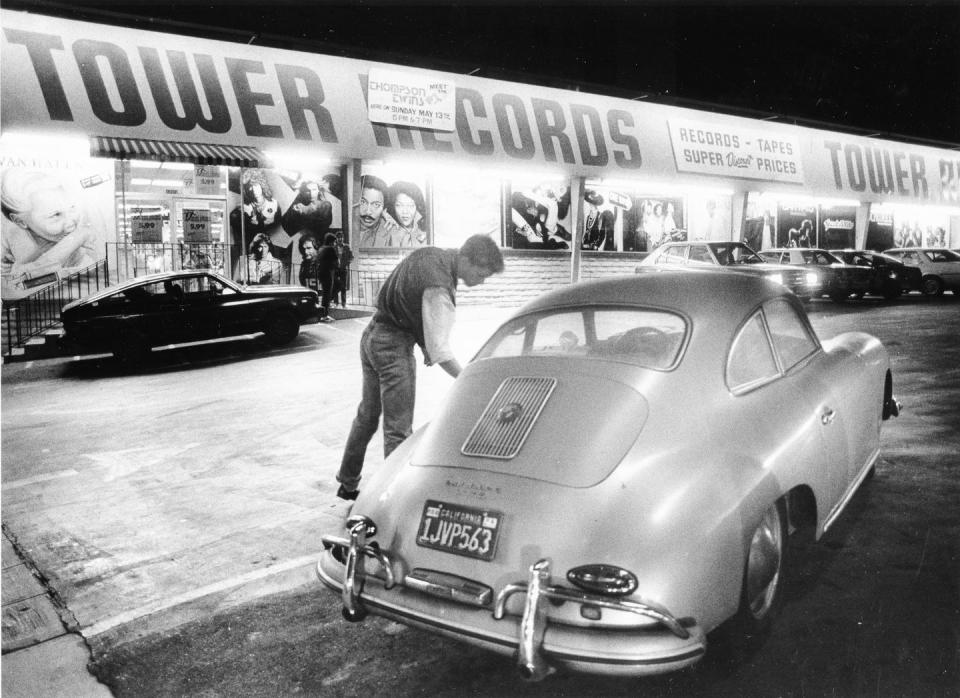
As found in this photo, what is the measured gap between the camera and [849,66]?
24703 mm

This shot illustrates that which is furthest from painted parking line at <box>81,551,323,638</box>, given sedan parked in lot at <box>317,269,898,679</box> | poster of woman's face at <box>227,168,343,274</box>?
poster of woman's face at <box>227,168,343,274</box>

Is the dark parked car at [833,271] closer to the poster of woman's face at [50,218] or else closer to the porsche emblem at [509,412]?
the poster of woman's face at [50,218]

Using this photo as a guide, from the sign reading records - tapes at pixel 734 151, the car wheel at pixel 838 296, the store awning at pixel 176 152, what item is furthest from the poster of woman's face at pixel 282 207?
the car wheel at pixel 838 296

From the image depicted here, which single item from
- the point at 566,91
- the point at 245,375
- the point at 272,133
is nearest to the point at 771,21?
the point at 566,91

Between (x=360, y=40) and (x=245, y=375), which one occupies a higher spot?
(x=360, y=40)

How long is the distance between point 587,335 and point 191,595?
2.48 m

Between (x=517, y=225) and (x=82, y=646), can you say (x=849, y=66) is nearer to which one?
(x=517, y=225)

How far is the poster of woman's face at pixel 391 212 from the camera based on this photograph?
61.4 ft

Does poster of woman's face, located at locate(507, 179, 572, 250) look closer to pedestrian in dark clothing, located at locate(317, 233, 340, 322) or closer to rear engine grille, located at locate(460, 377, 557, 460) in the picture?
pedestrian in dark clothing, located at locate(317, 233, 340, 322)

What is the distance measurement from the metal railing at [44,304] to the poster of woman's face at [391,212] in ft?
19.2

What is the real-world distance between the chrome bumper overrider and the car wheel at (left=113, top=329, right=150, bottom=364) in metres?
10.1

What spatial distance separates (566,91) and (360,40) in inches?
222

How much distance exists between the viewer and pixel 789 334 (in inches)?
171

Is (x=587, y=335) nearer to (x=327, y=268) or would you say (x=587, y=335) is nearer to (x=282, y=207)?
(x=327, y=268)
